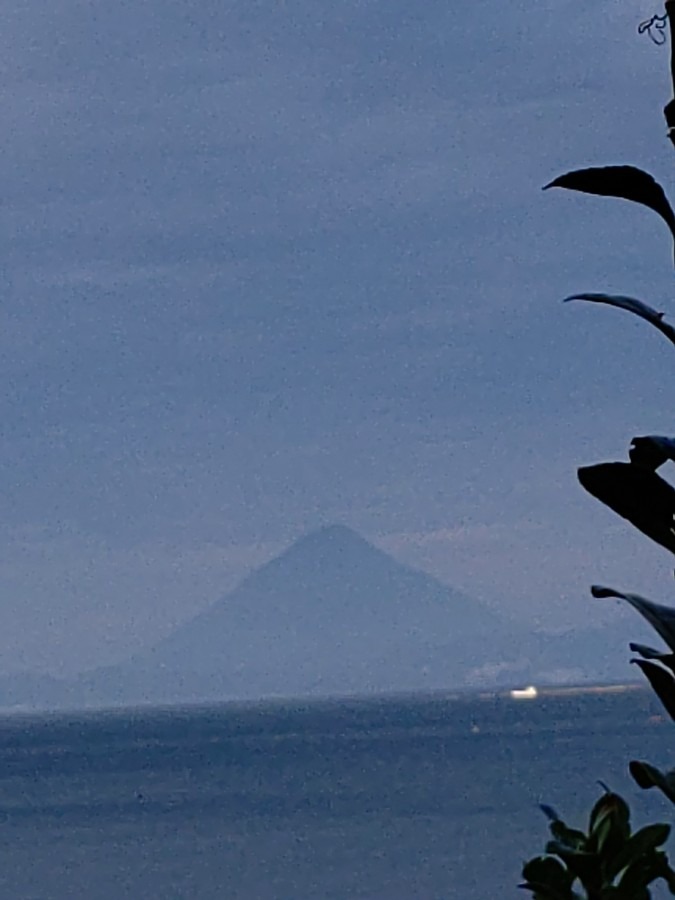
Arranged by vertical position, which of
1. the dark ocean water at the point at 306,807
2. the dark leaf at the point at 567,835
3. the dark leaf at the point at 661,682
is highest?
the dark leaf at the point at 661,682

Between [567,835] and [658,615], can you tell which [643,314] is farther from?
[567,835]

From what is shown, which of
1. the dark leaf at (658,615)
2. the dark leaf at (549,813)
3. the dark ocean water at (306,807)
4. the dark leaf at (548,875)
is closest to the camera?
the dark leaf at (658,615)

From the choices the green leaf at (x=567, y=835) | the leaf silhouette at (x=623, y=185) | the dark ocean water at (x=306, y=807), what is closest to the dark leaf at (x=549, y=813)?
the green leaf at (x=567, y=835)

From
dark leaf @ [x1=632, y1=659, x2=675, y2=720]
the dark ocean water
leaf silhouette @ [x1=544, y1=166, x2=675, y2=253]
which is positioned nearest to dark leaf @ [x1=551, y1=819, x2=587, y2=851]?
dark leaf @ [x1=632, y1=659, x2=675, y2=720]

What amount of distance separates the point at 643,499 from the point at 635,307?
0.13m

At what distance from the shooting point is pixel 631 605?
101 cm

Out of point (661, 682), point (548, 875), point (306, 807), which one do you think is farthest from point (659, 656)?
point (306, 807)

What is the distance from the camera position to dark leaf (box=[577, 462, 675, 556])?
3.53 ft

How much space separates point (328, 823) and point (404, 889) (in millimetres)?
13708

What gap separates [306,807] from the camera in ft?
158

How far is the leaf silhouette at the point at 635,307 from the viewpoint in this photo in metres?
1.03

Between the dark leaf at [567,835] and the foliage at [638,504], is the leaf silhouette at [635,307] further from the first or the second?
Answer: the dark leaf at [567,835]

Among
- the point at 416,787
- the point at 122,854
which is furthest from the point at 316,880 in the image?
the point at 416,787

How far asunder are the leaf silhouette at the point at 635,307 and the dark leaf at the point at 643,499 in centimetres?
10
